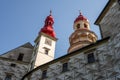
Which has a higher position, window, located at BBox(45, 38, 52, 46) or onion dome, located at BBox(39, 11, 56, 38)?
onion dome, located at BBox(39, 11, 56, 38)

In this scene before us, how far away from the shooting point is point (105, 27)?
1681 centimetres

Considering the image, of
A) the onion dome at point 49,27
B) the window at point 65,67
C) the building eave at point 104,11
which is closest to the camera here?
the window at point 65,67

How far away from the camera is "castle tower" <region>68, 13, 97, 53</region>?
30.1 meters

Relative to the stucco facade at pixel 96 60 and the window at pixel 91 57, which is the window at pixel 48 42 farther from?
the window at pixel 91 57

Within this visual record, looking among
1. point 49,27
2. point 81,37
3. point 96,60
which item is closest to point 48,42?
point 49,27

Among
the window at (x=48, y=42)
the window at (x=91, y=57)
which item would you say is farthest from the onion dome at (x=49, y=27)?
the window at (x=91, y=57)

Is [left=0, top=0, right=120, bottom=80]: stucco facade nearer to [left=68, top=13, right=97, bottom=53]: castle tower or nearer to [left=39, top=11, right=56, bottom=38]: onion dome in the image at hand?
[left=39, top=11, right=56, bottom=38]: onion dome

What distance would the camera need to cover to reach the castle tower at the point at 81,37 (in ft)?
98.7

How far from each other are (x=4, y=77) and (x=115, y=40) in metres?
13.8

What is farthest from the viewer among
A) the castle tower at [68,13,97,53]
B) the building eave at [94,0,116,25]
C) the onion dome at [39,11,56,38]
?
the castle tower at [68,13,97,53]

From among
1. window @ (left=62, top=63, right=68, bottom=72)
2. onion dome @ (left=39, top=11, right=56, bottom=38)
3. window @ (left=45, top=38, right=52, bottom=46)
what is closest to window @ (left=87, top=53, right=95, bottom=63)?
window @ (left=62, top=63, right=68, bottom=72)

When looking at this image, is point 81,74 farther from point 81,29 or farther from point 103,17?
point 81,29

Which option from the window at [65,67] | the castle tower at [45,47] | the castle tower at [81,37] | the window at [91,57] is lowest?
the window at [65,67]

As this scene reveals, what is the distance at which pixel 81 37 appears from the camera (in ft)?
102
